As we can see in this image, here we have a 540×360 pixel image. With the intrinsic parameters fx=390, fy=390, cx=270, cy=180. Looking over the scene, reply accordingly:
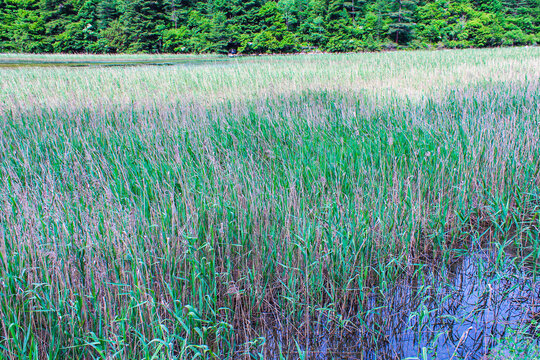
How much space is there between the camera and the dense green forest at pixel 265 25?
1533 inches

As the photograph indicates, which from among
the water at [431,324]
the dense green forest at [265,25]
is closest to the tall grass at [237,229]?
the water at [431,324]

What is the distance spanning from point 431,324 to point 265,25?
43411 millimetres

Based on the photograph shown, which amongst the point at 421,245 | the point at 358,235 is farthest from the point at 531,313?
the point at 358,235

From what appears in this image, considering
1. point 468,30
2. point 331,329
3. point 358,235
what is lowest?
point 331,329

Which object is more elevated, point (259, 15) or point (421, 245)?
point (259, 15)

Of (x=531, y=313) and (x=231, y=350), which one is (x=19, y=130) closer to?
(x=231, y=350)

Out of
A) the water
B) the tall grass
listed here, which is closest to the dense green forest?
the tall grass

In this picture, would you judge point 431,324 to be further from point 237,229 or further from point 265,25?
point 265,25

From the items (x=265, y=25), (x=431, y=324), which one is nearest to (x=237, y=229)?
(x=431, y=324)

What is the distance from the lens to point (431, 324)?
1814 millimetres

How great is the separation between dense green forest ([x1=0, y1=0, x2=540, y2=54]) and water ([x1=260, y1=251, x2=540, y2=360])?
3934 centimetres

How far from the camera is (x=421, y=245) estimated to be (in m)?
2.36

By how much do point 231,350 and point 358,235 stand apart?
3.00 feet

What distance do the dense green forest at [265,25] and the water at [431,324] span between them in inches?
1549
